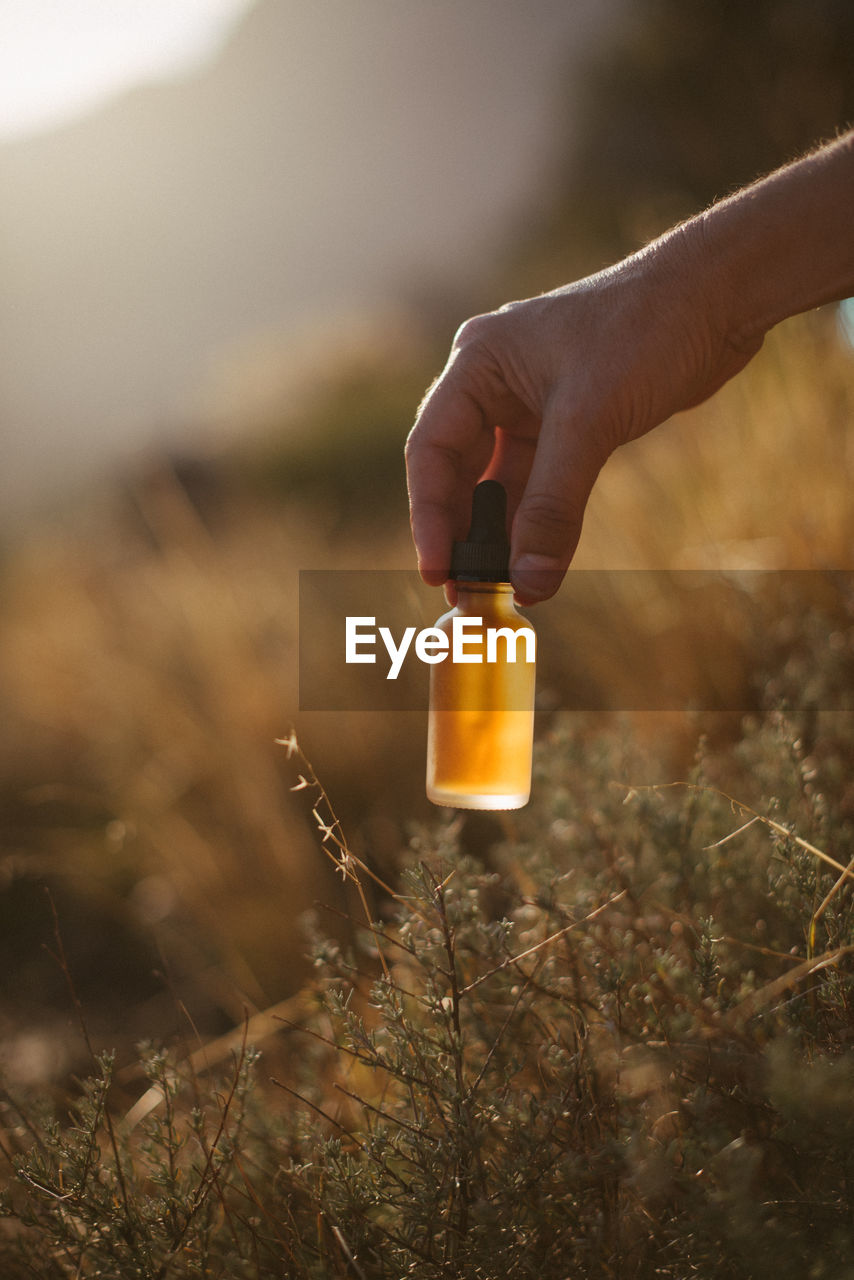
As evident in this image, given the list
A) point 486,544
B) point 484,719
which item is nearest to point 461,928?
point 484,719

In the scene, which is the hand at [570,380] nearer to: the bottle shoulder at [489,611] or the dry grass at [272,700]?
the bottle shoulder at [489,611]

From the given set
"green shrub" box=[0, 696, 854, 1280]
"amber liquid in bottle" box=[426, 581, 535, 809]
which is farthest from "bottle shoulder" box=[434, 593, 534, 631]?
"green shrub" box=[0, 696, 854, 1280]

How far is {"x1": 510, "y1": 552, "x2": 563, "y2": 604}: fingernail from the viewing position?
126 centimetres

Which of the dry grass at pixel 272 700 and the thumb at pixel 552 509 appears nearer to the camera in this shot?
the thumb at pixel 552 509

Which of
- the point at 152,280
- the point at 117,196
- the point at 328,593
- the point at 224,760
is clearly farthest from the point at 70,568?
the point at 117,196

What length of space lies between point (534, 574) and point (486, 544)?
0.09 m

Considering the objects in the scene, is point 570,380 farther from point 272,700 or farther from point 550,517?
point 272,700

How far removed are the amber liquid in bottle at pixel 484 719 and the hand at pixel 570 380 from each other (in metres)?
0.07

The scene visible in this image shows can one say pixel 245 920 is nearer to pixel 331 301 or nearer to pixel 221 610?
pixel 221 610

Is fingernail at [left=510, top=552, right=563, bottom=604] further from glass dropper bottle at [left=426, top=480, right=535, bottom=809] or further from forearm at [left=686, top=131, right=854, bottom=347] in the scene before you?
forearm at [left=686, top=131, right=854, bottom=347]

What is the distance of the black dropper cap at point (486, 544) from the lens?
4.18 ft

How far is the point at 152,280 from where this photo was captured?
697 inches

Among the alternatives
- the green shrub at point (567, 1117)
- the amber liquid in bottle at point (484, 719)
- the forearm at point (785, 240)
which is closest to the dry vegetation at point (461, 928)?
the green shrub at point (567, 1117)

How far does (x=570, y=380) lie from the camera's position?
51.2 inches
